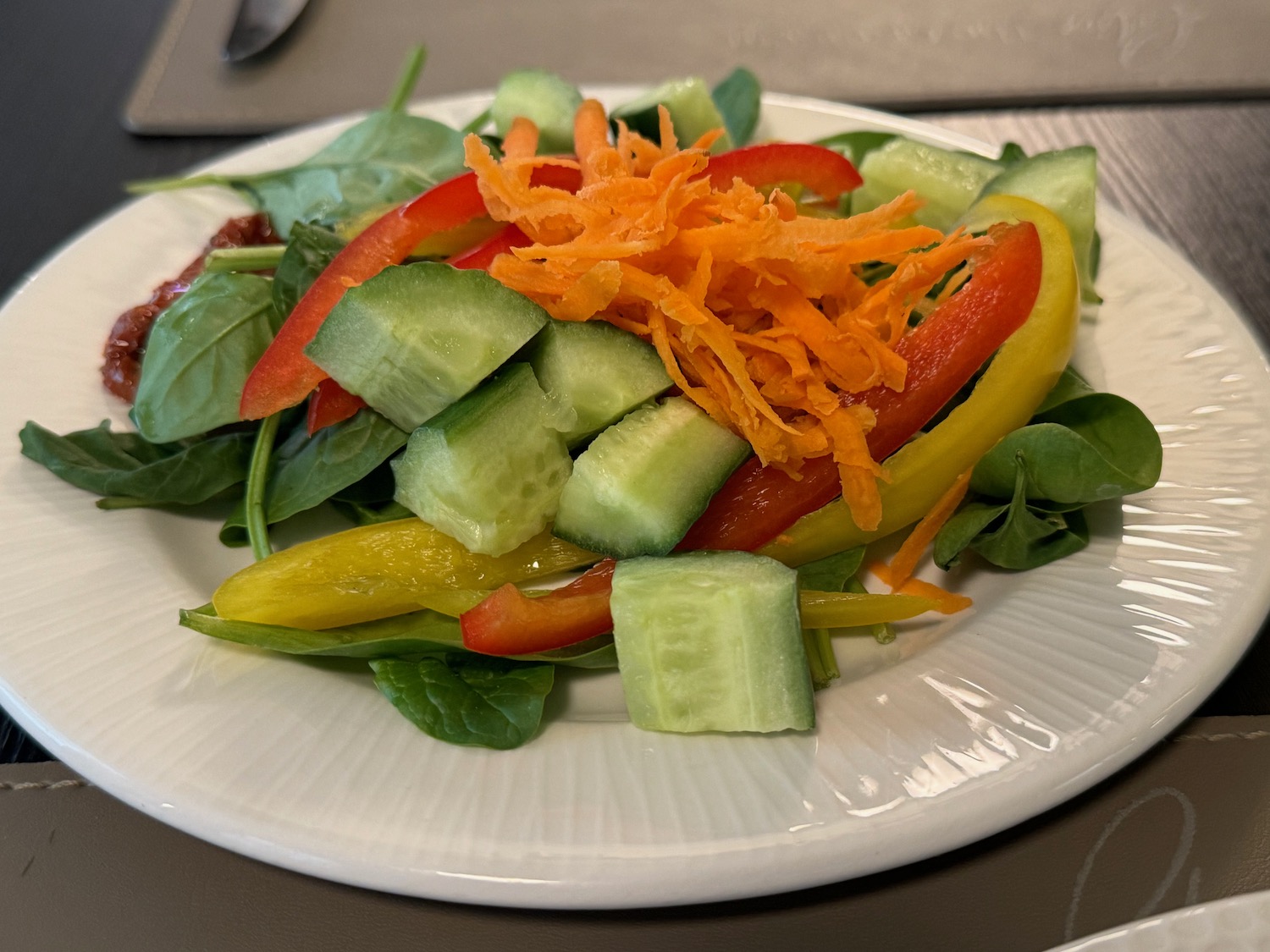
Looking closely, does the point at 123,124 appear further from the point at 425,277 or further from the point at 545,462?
the point at 545,462

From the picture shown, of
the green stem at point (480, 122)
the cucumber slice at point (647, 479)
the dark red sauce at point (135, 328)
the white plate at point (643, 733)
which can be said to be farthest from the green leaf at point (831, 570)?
the green stem at point (480, 122)

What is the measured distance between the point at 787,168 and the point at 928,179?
1.13 feet

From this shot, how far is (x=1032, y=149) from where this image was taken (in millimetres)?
2568

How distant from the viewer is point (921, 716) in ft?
3.80

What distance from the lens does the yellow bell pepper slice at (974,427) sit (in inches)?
56.2

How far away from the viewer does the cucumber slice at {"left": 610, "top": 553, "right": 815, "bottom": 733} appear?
3.77 ft

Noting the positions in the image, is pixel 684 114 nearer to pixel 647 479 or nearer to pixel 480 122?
pixel 480 122

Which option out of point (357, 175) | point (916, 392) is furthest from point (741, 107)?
point (916, 392)

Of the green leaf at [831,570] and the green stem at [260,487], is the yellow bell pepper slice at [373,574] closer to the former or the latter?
the green stem at [260,487]

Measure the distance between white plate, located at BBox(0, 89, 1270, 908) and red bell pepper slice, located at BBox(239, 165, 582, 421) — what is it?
12.8 inches

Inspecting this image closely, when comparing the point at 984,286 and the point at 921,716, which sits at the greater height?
the point at 984,286

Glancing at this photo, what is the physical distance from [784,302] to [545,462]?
1.45 feet

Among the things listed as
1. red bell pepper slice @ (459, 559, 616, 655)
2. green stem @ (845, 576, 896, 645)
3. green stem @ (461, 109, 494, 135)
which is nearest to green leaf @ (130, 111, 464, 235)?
green stem @ (461, 109, 494, 135)

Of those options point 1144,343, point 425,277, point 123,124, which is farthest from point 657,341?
point 123,124
